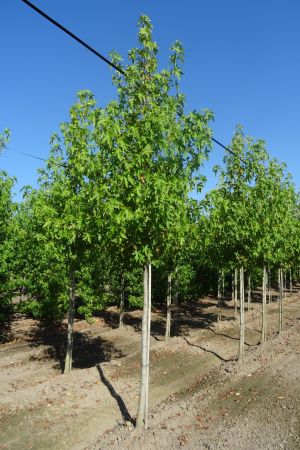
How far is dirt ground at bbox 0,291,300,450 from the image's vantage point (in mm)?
7488

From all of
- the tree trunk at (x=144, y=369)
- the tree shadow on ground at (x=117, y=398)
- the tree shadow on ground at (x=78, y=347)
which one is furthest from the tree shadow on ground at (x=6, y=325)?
the tree trunk at (x=144, y=369)

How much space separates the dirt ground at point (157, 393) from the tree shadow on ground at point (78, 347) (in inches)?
1.8

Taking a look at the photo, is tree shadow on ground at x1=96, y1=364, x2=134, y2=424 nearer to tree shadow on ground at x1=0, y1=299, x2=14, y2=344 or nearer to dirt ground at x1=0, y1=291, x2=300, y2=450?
dirt ground at x1=0, y1=291, x2=300, y2=450

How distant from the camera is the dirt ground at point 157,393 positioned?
24.6 ft

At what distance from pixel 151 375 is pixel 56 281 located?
950cm

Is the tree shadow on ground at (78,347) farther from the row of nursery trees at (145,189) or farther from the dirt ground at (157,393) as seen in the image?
the row of nursery trees at (145,189)

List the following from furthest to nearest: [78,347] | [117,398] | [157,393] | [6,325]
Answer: [6,325] < [78,347] < [157,393] < [117,398]

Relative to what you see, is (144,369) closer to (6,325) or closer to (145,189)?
(145,189)

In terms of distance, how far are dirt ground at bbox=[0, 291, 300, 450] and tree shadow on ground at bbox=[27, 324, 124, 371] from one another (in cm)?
5

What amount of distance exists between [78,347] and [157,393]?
271 inches

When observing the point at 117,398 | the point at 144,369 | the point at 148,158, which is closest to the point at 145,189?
the point at 148,158

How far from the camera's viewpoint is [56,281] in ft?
65.1

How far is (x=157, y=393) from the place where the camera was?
1039 cm

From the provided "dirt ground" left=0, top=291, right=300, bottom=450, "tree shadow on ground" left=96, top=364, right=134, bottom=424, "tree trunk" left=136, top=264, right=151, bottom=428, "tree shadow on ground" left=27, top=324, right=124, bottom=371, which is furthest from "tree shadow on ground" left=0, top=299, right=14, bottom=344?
"tree trunk" left=136, top=264, right=151, bottom=428
